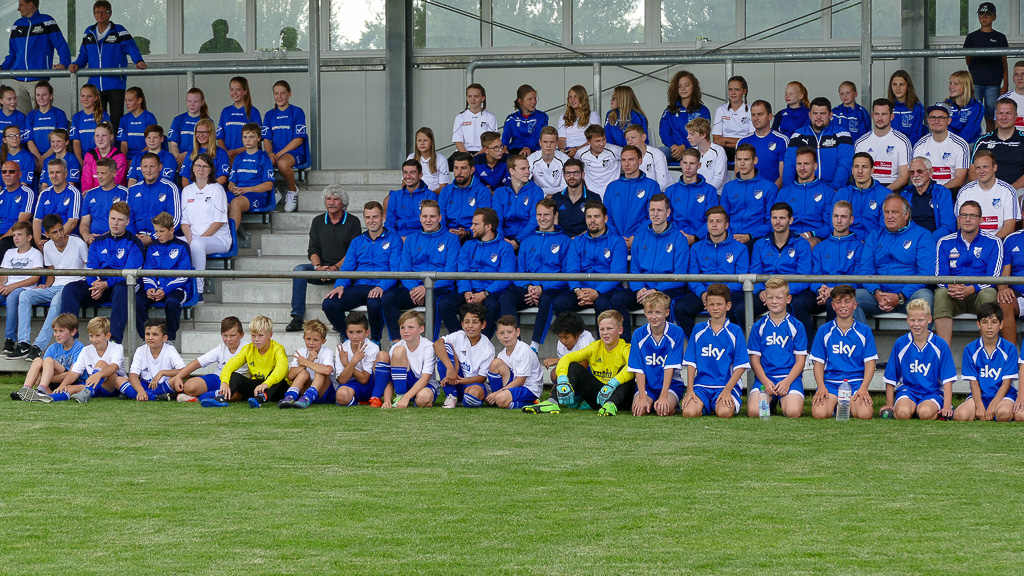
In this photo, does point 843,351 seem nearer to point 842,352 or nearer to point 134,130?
point 842,352

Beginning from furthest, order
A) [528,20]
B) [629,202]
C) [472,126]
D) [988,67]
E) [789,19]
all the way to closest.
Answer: [528,20]
[789,19]
[472,126]
[988,67]
[629,202]

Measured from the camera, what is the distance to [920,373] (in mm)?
8297

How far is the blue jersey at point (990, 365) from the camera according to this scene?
322 inches

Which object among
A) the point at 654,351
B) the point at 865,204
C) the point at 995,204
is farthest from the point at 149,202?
the point at 995,204

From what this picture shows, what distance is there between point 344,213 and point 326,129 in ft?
13.2

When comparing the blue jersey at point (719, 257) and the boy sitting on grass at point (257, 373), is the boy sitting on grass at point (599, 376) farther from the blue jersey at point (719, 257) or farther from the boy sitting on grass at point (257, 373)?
the boy sitting on grass at point (257, 373)

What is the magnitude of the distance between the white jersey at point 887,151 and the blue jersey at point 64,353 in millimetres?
7413

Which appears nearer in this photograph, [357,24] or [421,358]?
[421,358]

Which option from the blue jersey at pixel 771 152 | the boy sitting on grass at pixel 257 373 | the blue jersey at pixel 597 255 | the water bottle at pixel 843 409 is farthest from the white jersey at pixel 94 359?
the blue jersey at pixel 771 152

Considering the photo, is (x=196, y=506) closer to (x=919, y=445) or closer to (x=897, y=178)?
(x=919, y=445)

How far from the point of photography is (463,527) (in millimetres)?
4926

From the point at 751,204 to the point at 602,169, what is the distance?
1749mm

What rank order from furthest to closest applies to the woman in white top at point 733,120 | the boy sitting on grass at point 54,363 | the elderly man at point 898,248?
the woman in white top at point 733,120 < the elderly man at point 898,248 < the boy sitting on grass at point 54,363

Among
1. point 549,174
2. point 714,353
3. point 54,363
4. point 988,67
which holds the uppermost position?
point 988,67
